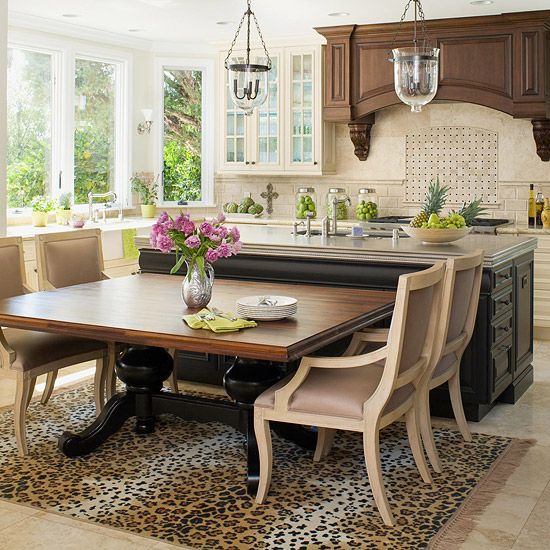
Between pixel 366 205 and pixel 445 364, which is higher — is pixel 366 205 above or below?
Answer: above

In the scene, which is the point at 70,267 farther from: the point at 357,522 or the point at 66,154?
the point at 66,154

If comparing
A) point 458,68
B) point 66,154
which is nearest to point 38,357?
point 66,154

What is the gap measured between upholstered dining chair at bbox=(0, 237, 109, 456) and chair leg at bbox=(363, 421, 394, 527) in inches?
63.3

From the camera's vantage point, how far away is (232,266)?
500 centimetres

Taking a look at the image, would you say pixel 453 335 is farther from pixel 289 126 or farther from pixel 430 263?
pixel 289 126

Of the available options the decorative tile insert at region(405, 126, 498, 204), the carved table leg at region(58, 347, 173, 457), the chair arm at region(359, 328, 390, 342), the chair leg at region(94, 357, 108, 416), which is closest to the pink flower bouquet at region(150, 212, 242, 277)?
the carved table leg at region(58, 347, 173, 457)

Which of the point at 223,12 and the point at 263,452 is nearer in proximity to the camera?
the point at 263,452

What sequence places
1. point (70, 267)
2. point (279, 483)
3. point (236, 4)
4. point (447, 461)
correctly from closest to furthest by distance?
→ point (279, 483), point (447, 461), point (70, 267), point (236, 4)

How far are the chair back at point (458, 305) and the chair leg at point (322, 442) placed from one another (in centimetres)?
53

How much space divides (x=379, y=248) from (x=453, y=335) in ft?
3.03

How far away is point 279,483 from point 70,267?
185 cm

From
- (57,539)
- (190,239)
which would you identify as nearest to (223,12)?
(190,239)

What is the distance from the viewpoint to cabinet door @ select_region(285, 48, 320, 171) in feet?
24.6

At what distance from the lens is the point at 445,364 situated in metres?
3.88
